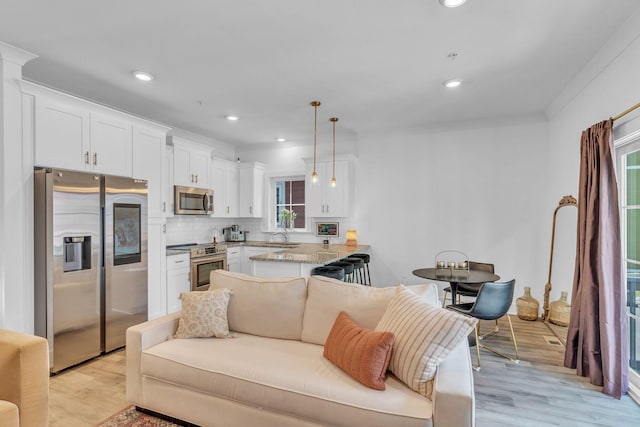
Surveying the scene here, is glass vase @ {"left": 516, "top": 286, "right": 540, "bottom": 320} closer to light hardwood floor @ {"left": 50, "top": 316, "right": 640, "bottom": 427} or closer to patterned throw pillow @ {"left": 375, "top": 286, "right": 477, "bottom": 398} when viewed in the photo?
light hardwood floor @ {"left": 50, "top": 316, "right": 640, "bottom": 427}

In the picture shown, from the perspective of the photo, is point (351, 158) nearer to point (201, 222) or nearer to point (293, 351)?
point (201, 222)

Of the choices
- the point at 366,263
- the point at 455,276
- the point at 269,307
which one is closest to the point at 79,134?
the point at 269,307

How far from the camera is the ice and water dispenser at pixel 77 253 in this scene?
294cm

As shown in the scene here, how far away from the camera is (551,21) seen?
238 cm

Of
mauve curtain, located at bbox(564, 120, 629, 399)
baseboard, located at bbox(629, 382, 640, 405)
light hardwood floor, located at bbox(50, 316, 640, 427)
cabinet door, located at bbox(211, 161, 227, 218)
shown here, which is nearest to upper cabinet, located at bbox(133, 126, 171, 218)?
cabinet door, located at bbox(211, 161, 227, 218)

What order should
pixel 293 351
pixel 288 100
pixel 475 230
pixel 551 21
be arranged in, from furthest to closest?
pixel 475 230 < pixel 288 100 < pixel 551 21 < pixel 293 351

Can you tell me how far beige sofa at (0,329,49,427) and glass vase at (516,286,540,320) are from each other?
4.96 m

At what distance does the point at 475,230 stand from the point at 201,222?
4421mm

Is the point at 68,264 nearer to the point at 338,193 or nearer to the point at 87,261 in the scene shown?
the point at 87,261

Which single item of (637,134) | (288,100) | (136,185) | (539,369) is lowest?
(539,369)

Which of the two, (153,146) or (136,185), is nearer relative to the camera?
(136,185)

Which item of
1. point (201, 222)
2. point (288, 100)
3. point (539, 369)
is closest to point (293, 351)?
point (539, 369)

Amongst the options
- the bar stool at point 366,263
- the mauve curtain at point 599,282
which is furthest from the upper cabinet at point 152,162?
the mauve curtain at point 599,282

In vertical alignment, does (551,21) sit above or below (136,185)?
above
